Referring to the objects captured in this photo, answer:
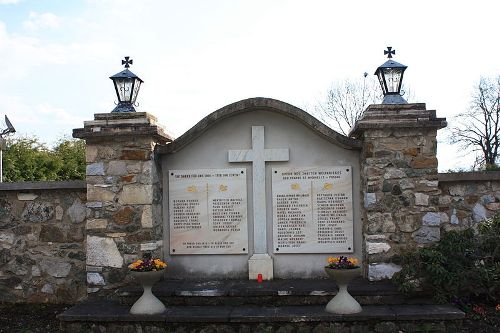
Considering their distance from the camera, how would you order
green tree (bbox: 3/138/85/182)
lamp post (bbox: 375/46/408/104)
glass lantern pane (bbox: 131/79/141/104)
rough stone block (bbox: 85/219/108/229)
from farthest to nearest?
green tree (bbox: 3/138/85/182) → glass lantern pane (bbox: 131/79/141/104) → rough stone block (bbox: 85/219/108/229) → lamp post (bbox: 375/46/408/104)

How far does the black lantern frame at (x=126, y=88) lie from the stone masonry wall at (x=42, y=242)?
3.70 ft

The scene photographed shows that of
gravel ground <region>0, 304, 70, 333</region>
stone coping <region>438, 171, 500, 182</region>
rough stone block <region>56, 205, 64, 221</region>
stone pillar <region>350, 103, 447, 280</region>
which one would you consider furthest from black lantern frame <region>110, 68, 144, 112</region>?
stone coping <region>438, 171, 500, 182</region>

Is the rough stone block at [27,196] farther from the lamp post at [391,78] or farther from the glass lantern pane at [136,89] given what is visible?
the lamp post at [391,78]

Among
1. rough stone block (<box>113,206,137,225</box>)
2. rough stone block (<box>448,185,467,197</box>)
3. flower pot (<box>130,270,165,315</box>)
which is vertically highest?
rough stone block (<box>448,185,467,197</box>)

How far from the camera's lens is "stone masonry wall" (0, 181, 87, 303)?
6.01 metres

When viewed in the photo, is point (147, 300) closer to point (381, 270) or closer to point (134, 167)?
point (134, 167)

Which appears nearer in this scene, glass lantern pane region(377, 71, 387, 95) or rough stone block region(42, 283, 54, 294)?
glass lantern pane region(377, 71, 387, 95)

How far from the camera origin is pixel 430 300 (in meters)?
5.00

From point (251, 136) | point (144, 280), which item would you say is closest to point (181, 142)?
point (251, 136)

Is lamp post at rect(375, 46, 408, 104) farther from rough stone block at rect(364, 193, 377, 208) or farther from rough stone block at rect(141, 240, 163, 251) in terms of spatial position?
rough stone block at rect(141, 240, 163, 251)

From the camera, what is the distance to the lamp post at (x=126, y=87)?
225 inches

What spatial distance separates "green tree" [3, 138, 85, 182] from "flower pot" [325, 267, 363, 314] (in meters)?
10.8

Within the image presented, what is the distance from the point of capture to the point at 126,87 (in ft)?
18.9

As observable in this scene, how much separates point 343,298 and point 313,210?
51.6 inches
